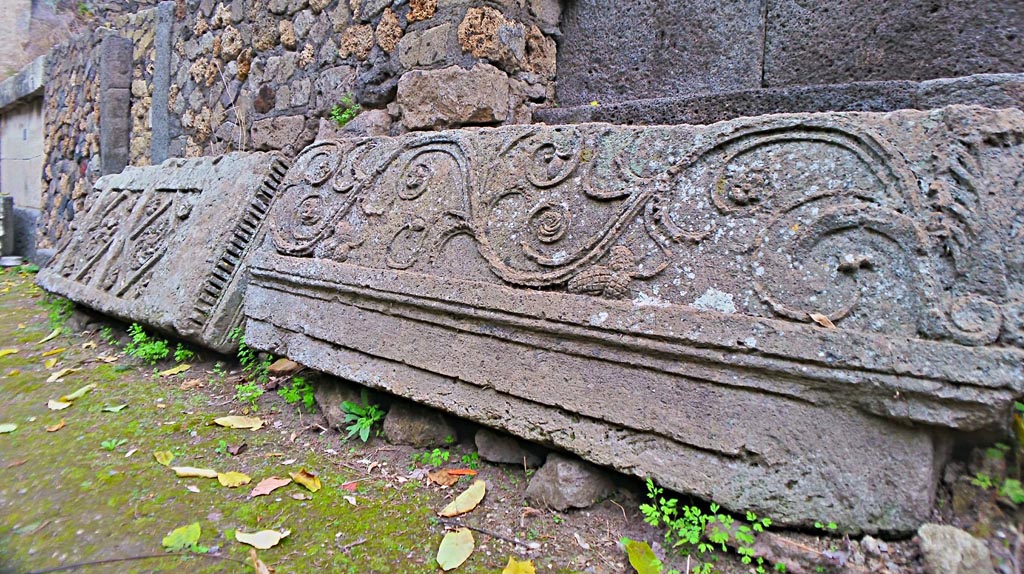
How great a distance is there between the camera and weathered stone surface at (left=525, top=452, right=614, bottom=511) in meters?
1.62

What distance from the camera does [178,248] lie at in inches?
119

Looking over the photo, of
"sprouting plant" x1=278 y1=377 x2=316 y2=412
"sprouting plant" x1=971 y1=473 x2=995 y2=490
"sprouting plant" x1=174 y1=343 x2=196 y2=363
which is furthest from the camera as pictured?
"sprouting plant" x1=174 y1=343 x2=196 y2=363

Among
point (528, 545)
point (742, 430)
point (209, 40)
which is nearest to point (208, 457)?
point (528, 545)

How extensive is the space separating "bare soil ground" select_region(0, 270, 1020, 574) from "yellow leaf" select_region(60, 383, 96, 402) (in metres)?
0.05

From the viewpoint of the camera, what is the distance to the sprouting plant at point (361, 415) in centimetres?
210

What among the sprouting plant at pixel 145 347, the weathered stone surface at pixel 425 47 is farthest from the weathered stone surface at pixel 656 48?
the sprouting plant at pixel 145 347

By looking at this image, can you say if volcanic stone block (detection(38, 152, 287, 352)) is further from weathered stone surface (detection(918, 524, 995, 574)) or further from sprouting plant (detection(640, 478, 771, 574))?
weathered stone surface (detection(918, 524, 995, 574))

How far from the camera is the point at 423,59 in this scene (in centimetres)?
285

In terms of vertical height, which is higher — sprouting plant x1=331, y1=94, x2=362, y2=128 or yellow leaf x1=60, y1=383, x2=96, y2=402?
sprouting plant x1=331, y1=94, x2=362, y2=128

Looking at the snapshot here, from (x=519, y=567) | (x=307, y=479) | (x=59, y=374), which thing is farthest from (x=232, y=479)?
(x=59, y=374)

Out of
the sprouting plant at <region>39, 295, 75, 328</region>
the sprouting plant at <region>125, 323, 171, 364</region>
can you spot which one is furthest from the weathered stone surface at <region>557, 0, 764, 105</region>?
the sprouting plant at <region>39, 295, 75, 328</region>

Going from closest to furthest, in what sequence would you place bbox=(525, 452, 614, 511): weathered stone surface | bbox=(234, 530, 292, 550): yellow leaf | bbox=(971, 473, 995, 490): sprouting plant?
bbox=(971, 473, 995, 490): sprouting plant
bbox=(234, 530, 292, 550): yellow leaf
bbox=(525, 452, 614, 511): weathered stone surface

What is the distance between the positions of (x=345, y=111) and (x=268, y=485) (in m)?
2.23

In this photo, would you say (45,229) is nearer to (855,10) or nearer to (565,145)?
(565,145)
